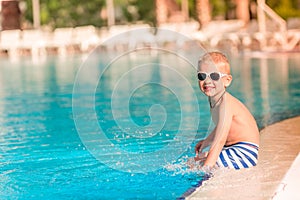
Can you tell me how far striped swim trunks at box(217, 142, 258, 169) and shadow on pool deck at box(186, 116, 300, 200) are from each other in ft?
0.21

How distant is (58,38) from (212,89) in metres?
20.8

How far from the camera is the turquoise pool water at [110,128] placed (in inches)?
175

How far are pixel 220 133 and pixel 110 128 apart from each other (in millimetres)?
2915

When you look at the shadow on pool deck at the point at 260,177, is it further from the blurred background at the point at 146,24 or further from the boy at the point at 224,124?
the blurred background at the point at 146,24

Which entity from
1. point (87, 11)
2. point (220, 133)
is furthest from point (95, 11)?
point (220, 133)

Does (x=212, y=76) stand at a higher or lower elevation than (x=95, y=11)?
higher

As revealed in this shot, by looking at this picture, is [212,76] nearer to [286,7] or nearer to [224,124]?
[224,124]

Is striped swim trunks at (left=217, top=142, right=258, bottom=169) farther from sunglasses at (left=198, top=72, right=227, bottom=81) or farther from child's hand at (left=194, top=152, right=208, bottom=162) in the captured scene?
sunglasses at (left=198, top=72, right=227, bottom=81)

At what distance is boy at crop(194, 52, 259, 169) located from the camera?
4.50 metres

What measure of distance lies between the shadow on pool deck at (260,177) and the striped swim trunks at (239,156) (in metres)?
0.06

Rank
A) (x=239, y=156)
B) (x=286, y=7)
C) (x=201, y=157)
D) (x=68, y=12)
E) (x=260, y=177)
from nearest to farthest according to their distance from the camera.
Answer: (x=260, y=177) → (x=239, y=156) → (x=201, y=157) → (x=286, y=7) → (x=68, y=12)

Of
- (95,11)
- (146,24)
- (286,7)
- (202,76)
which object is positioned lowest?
(146,24)

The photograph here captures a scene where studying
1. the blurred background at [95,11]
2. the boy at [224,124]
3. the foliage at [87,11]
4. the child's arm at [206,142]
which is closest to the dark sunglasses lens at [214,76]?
the boy at [224,124]

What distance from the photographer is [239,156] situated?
15.0 feet
